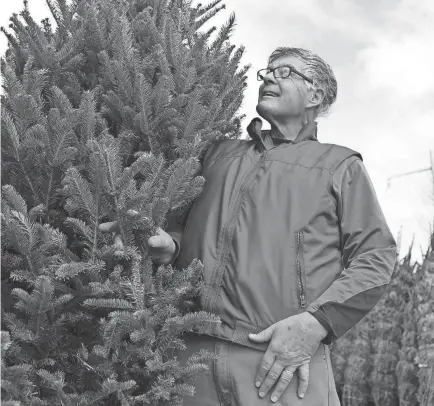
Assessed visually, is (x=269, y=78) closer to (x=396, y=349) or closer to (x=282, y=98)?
(x=282, y=98)

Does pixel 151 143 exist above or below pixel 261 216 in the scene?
above

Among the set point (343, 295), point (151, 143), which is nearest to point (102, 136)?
point (151, 143)

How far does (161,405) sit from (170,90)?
1273 millimetres

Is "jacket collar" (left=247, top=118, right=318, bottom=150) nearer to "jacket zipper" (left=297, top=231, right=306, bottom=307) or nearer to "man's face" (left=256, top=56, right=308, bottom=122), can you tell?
"man's face" (left=256, top=56, right=308, bottom=122)

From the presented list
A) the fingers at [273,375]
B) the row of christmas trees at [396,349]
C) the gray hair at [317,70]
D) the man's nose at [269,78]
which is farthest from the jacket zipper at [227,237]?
the row of christmas trees at [396,349]

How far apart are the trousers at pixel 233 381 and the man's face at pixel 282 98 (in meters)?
1.14

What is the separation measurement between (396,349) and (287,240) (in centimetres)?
563

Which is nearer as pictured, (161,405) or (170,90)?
(161,405)

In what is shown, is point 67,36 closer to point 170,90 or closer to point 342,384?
point 170,90

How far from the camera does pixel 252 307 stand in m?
2.75

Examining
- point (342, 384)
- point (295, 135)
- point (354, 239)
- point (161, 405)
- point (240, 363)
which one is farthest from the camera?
point (342, 384)

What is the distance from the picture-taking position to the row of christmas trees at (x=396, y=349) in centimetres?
751

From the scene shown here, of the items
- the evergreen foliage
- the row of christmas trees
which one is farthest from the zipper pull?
the row of christmas trees

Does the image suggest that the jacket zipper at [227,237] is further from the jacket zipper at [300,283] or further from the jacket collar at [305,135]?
the jacket zipper at [300,283]
